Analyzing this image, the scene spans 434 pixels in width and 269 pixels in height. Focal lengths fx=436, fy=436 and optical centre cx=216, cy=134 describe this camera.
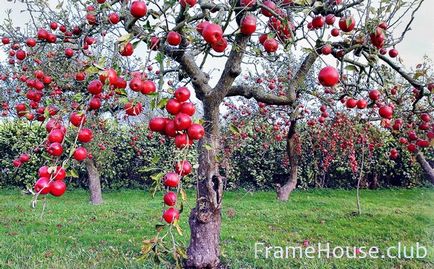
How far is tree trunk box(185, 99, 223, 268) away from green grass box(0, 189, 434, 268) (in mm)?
360

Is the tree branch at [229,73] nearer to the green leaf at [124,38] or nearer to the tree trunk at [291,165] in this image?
the green leaf at [124,38]

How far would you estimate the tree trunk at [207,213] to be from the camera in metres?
3.43

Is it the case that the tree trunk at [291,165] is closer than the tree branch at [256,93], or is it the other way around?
the tree branch at [256,93]

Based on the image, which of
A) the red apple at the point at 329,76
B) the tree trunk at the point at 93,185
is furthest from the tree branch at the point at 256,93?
the tree trunk at the point at 93,185

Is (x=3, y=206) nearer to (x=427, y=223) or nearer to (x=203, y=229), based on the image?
(x=203, y=229)

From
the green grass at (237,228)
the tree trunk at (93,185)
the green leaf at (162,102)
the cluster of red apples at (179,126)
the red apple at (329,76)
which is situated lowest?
the green grass at (237,228)

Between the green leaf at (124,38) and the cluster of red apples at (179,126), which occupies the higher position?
the green leaf at (124,38)

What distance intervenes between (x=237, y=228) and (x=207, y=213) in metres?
1.91

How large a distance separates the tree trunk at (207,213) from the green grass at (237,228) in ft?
1.18

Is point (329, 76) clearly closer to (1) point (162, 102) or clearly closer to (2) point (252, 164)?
(1) point (162, 102)

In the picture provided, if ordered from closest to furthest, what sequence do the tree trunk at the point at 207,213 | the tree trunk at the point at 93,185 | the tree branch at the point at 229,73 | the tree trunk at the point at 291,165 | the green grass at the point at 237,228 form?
the tree branch at the point at 229,73 < the tree trunk at the point at 207,213 < the green grass at the point at 237,228 < the tree trunk at the point at 291,165 < the tree trunk at the point at 93,185

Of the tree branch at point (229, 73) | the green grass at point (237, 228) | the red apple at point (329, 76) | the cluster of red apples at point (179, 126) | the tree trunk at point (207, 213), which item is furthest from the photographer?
the green grass at point (237, 228)

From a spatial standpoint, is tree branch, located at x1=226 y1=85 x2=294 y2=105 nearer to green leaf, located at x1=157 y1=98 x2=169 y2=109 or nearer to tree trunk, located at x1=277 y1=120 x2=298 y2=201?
green leaf, located at x1=157 y1=98 x2=169 y2=109

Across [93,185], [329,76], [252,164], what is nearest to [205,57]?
[329,76]
